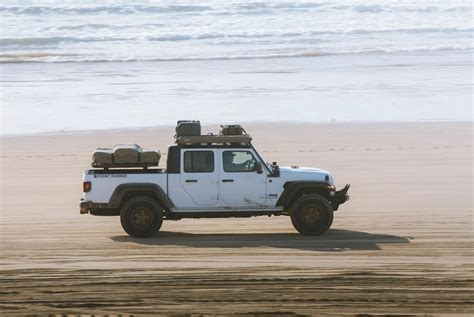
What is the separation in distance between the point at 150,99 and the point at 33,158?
343 inches

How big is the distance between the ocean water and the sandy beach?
728 centimetres

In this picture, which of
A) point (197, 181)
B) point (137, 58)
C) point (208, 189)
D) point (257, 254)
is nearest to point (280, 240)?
point (257, 254)

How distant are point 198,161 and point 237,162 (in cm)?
59

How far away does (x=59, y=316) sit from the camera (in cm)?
1257

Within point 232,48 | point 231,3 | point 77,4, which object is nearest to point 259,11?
point 231,3

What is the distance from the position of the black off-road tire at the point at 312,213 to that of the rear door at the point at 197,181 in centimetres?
124

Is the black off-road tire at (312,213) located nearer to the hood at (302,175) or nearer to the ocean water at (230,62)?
the hood at (302,175)

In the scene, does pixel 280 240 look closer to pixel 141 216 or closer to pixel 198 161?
pixel 198 161

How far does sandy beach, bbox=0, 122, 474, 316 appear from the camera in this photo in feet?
42.8

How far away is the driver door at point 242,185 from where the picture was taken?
16500 millimetres

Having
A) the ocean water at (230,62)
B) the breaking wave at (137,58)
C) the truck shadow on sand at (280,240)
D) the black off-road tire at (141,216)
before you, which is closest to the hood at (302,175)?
the truck shadow on sand at (280,240)

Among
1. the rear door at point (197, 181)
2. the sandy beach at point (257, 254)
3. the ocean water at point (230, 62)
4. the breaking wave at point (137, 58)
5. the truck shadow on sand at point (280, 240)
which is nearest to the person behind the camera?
the sandy beach at point (257, 254)

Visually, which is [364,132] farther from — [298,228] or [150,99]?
[298,228]

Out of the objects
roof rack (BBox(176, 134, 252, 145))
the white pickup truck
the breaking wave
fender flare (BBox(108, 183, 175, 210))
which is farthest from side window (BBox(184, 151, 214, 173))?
the breaking wave
